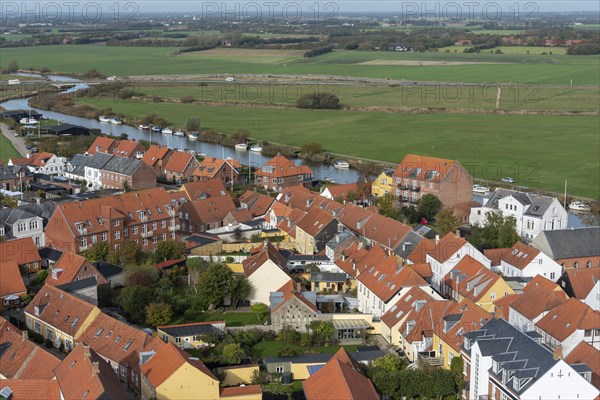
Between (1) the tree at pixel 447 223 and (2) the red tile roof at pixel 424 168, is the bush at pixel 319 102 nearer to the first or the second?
(2) the red tile roof at pixel 424 168

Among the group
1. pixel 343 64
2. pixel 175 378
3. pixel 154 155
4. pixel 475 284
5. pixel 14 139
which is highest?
pixel 343 64

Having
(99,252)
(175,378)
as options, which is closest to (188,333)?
(175,378)

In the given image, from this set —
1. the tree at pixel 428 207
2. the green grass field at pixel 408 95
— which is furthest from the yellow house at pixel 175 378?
the green grass field at pixel 408 95

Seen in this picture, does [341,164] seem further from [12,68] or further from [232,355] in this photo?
[12,68]

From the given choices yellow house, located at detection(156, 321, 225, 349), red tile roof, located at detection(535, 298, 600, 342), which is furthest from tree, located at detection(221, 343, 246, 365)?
red tile roof, located at detection(535, 298, 600, 342)

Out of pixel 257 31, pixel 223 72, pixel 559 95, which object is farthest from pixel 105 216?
pixel 257 31
